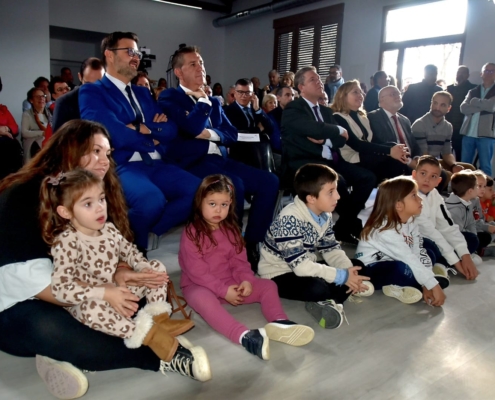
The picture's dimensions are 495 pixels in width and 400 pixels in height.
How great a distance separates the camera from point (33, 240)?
4.57 ft

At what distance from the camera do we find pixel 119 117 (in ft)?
7.44

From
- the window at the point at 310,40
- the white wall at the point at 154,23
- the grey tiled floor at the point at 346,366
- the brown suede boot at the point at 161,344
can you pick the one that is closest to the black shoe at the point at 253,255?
the grey tiled floor at the point at 346,366

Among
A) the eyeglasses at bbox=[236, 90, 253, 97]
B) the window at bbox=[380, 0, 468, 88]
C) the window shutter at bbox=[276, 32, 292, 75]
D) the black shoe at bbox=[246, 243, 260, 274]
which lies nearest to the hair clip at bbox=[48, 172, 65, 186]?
the black shoe at bbox=[246, 243, 260, 274]

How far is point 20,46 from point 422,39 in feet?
21.2

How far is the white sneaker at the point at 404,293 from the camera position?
7.03 feet

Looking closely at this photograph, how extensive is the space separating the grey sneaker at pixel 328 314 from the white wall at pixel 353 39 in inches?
222

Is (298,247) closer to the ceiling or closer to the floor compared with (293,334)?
closer to the ceiling

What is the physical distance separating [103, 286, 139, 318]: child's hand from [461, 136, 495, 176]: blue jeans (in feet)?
16.5

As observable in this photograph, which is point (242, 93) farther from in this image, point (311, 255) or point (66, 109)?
point (311, 255)

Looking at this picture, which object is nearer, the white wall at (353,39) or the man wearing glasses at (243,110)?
the man wearing glasses at (243,110)

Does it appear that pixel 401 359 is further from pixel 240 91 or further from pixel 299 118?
pixel 240 91

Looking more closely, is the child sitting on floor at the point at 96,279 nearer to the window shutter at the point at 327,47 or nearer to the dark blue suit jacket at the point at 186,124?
the dark blue suit jacket at the point at 186,124

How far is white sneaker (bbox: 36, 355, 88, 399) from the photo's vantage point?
1.29m

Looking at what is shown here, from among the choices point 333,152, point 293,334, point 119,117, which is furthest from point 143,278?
point 333,152
